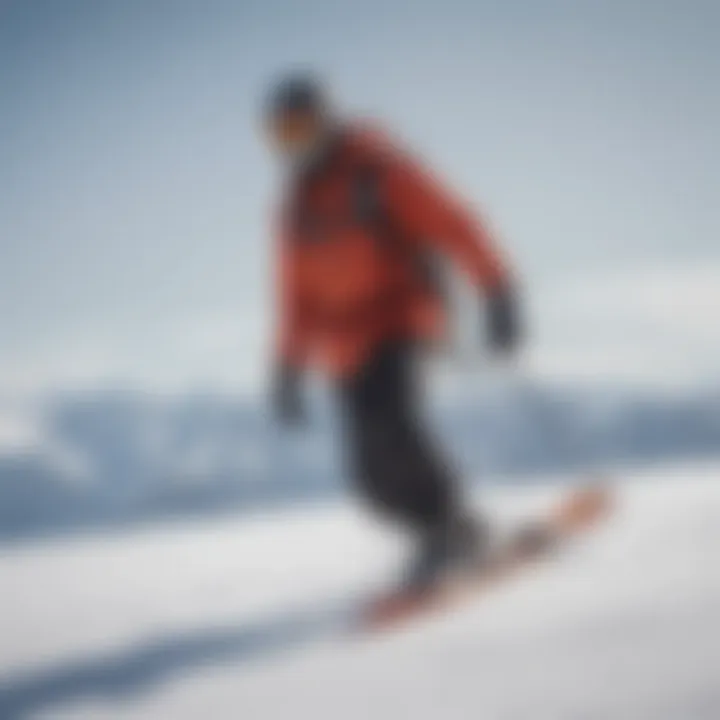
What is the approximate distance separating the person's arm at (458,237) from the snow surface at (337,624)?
0.29m

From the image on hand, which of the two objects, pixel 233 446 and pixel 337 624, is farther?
pixel 233 446

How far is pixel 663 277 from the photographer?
67.1 inches

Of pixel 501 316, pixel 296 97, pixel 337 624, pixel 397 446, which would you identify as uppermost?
pixel 296 97

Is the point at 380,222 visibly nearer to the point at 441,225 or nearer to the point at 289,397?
the point at 441,225

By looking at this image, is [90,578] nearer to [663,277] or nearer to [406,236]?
[406,236]

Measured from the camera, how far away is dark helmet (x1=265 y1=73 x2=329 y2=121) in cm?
168

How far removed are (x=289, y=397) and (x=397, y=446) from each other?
0.72ft

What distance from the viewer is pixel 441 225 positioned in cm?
157

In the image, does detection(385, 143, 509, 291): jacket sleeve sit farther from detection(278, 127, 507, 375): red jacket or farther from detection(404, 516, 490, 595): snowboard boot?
detection(404, 516, 490, 595): snowboard boot

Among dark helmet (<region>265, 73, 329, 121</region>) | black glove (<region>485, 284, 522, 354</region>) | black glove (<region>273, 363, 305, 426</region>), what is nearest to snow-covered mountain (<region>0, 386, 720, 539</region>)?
black glove (<region>273, 363, 305, 426</region>)

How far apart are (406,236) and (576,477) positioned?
49 cm

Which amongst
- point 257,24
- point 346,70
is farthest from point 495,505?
point 257,24

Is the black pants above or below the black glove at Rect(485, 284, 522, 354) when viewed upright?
below

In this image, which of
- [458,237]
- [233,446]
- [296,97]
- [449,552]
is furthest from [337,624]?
[296,97]
